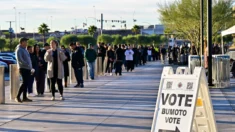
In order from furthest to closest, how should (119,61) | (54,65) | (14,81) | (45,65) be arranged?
(119,61), (45,65), (14,81), (54,65)

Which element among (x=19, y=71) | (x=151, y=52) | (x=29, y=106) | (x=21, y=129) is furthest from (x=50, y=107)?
(x=151, y=52)

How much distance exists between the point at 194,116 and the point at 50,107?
291 inches

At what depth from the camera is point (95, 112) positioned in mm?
13820

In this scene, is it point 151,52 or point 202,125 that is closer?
point 202,125

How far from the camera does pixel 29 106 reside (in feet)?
50.3

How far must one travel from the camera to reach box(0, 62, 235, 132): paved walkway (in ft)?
37.8

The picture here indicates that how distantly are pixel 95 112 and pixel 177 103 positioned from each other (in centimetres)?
580

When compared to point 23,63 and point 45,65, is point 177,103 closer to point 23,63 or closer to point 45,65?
point 23,63

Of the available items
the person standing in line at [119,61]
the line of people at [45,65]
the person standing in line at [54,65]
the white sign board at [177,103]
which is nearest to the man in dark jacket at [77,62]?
the line of people at [45,65]

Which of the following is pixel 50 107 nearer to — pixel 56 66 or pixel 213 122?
pixel 56 66

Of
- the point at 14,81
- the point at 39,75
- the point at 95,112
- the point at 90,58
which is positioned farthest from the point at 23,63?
the point at 90,58

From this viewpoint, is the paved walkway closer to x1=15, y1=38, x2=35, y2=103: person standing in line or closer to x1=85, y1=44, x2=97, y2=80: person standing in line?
x1=15, y1=38, x2=35, y2=103: person standing in line

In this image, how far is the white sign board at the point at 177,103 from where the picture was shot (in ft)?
26.4

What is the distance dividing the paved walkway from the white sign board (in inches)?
108
